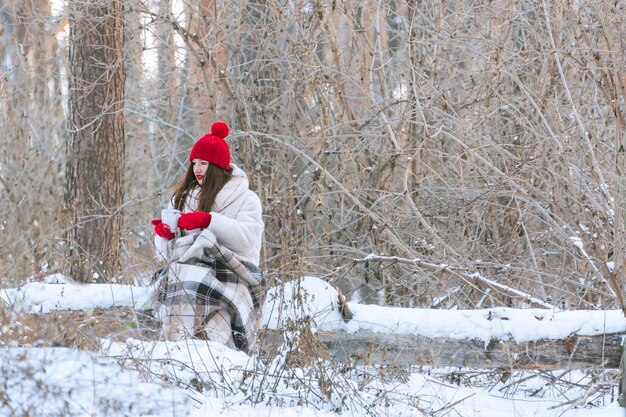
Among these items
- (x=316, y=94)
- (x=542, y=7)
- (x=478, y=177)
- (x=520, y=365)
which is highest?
(x=542, y=7)

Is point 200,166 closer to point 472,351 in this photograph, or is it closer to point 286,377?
point 286,377

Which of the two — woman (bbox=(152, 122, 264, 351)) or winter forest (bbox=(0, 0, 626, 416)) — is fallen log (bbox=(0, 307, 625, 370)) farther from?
winter forest (bbox=(0, 0, 626, 416))

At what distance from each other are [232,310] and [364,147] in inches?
117

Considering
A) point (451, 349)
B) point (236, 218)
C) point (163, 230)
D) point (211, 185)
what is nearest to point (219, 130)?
point (211, 185)

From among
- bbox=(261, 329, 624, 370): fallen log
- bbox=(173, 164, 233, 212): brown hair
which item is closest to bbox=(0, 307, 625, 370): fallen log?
bbox=(261, 329, 624, 370): fallen log

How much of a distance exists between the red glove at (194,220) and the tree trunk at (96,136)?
3.01m

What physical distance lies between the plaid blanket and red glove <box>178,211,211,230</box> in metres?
0.06

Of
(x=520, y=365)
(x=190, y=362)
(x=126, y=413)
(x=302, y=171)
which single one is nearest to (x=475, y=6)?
(x=302, y=171)

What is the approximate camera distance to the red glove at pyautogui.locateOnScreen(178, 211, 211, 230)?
18.4ft

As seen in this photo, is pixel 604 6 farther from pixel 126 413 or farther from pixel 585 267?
pixel 126 413

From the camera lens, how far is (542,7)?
23.9 feet

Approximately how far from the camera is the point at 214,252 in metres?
5.66

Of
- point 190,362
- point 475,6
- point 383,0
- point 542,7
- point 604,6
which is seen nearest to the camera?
point 190,362

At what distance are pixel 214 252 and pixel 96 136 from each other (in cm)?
348
